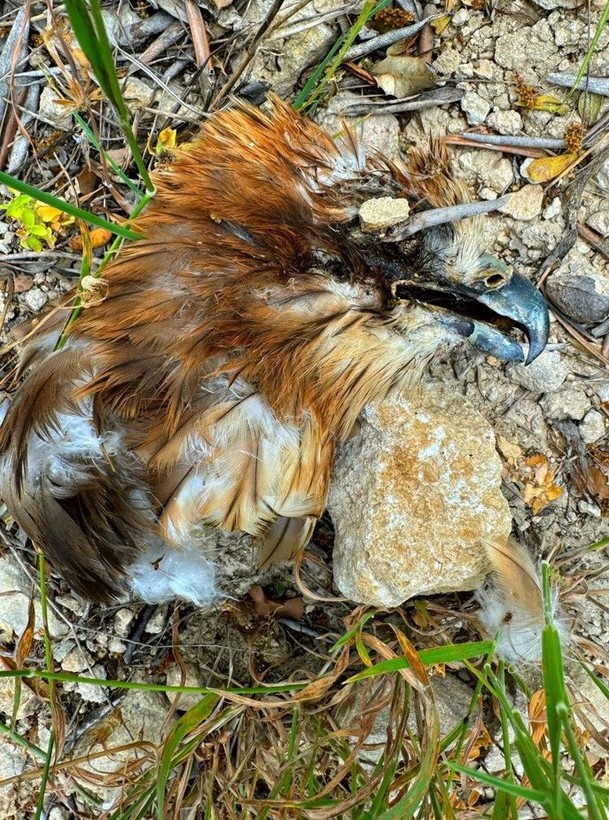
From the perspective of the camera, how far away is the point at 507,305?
1873 millimetres

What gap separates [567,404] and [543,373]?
0.13 metres

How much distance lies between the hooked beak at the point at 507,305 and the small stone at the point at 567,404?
0.42m

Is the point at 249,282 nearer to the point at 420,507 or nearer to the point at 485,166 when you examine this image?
the point at 420,507

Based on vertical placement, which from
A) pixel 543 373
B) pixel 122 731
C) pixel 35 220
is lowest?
pixel 122 731

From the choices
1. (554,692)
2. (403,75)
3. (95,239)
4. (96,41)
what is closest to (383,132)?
(403,75)

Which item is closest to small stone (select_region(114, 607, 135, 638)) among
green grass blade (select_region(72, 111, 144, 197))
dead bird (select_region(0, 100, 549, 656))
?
dead bird (select_region(0, 100, 549, 656))

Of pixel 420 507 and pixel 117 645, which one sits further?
pixel 117 645

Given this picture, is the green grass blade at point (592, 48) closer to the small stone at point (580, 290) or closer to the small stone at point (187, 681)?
the small stone at point (580, 290)

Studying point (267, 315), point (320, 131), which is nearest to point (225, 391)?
point (267, 315)

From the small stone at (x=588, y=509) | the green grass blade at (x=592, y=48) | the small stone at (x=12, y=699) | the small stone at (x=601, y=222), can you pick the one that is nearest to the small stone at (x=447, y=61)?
the green grass blade at (x=592, y=48)

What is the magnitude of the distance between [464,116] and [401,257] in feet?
2.41

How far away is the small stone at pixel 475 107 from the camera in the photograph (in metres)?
2.25

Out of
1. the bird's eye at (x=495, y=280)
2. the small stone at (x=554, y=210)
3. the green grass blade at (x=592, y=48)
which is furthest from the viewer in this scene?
the small stone at (x=554, y=210)

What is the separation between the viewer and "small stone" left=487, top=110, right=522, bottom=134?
7.37ft
